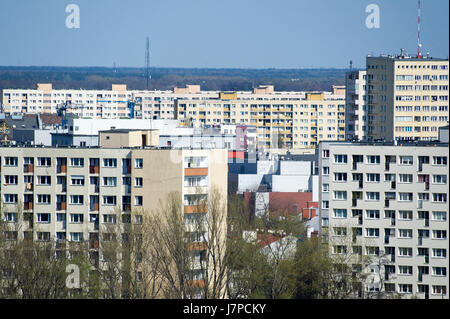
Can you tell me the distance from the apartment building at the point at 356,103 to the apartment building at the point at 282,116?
859 inches

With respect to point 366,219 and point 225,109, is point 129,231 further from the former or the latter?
point 225,109

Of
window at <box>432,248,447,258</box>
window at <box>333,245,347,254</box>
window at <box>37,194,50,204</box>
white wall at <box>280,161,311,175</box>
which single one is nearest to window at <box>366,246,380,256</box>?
window at <box>333,245,347,254</box>

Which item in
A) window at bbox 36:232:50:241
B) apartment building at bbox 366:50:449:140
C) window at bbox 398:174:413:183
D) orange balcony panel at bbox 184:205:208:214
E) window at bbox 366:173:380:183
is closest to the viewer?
orange balcony panel at bbox 184:205:208:214

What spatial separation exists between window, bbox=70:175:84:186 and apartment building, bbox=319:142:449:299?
443 centimetres

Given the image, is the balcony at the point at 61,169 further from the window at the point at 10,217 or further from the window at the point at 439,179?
the window at the point at 439,179

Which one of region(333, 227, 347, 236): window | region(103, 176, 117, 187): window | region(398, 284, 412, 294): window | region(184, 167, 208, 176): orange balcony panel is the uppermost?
region(184, 167, 208, 176): orange balcony panel

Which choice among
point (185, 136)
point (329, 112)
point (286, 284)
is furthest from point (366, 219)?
point (329, 112)

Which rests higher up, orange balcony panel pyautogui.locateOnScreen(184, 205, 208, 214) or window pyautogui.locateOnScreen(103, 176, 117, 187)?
window pyautogui.locateOnScreen(103, 176, 117, 187)

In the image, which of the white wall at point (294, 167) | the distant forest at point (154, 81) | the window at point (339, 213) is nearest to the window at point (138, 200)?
the window at point (339, 213)

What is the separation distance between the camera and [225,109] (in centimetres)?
7206

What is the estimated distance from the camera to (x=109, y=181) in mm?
19859

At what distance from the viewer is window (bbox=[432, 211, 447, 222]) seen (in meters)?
19.0

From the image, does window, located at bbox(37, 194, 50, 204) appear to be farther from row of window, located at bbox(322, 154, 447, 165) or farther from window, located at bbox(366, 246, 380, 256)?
window, located at bbox(366, 246, 380, 256)
